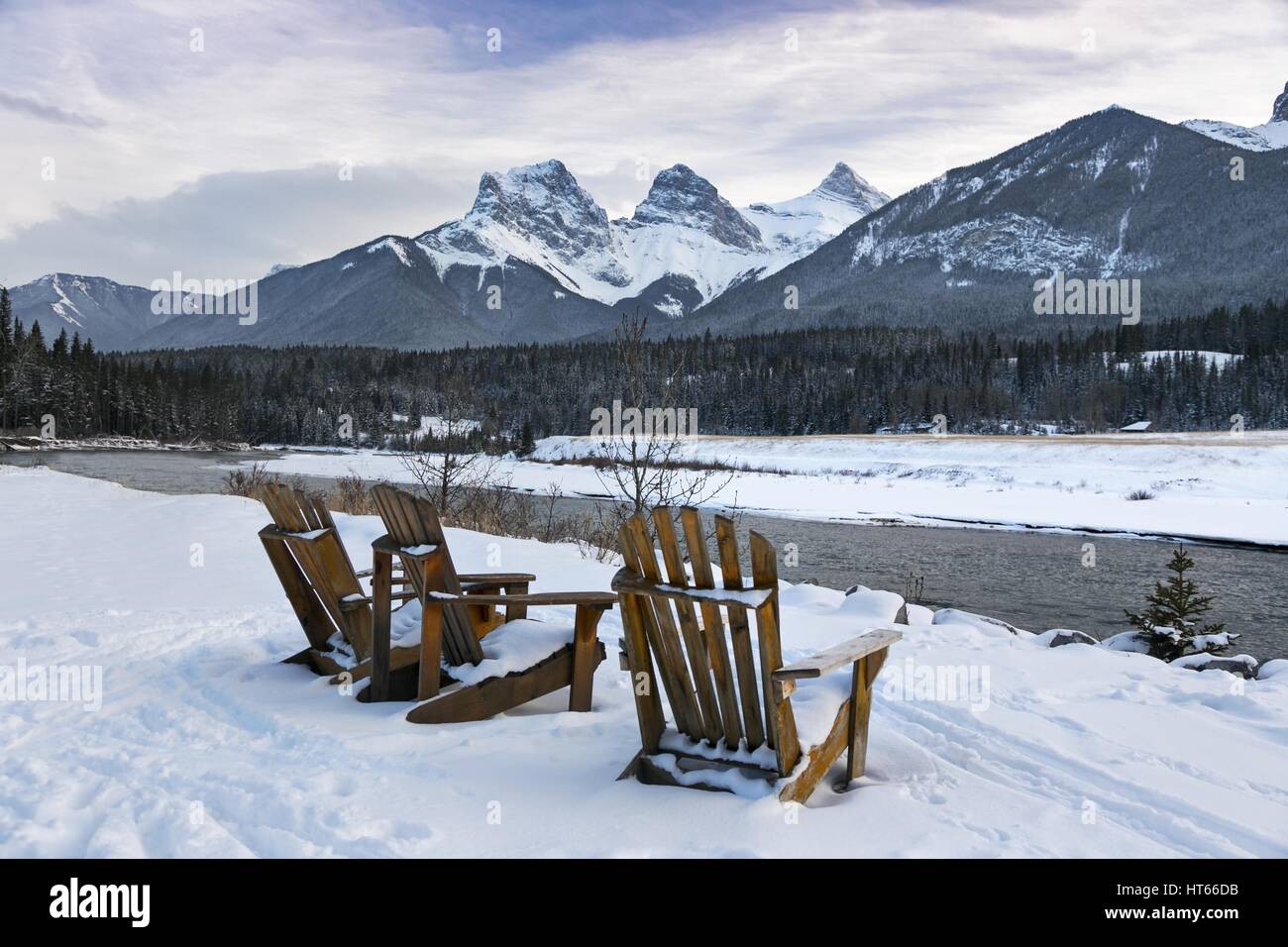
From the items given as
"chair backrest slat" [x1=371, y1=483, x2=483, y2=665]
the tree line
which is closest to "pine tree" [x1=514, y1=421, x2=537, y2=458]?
the tree line

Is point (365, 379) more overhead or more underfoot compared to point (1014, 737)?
more overhead

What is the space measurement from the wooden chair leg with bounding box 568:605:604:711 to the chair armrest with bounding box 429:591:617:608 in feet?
0.28

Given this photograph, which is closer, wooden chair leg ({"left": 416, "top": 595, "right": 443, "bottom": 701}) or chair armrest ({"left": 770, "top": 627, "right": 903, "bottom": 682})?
chair armrest ({"left": 770, "top": 627, "right": 903, "bottom": 682})

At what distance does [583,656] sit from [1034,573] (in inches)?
586

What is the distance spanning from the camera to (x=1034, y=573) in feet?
58.5

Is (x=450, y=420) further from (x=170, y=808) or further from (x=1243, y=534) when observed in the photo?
(x=1243, y=534)

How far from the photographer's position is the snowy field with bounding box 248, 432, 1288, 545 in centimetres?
2614

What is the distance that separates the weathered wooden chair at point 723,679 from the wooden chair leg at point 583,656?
1250 millimetres

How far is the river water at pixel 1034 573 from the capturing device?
13.6 m

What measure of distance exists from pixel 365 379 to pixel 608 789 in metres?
133

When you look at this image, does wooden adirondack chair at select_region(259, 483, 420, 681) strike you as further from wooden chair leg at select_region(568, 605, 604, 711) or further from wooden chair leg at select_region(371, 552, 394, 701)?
wooden chair leg at select_region(568, 605, 604, 711)

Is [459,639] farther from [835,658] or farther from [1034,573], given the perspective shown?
[1034,573]

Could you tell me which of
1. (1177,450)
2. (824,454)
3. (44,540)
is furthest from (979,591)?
(824,454)

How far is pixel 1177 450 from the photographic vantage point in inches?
1452
